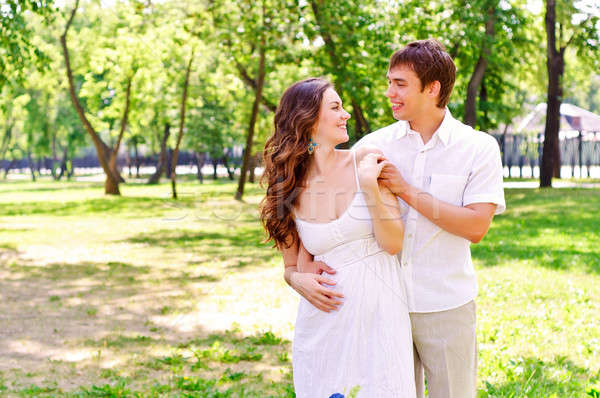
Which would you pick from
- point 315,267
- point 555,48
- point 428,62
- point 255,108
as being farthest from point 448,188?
point 555,48

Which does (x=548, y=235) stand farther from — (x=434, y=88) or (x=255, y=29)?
(x=434, y=88)

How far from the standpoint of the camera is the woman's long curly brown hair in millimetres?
2773

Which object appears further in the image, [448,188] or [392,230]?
[448,188]

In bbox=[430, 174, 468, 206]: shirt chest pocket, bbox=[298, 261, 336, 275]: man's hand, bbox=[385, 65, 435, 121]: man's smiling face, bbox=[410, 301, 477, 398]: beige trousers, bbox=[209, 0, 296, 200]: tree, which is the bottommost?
bbox=[410, 301, 477, 398]: beige trousers

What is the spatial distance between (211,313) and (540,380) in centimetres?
408

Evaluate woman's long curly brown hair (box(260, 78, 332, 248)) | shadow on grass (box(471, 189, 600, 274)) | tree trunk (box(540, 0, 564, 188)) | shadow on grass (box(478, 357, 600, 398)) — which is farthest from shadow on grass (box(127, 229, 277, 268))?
tree trunk (box(540, 0, 564, 188))

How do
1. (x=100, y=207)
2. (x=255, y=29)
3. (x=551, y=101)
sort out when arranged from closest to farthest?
(x=255, y=29) → (x=551, y=101) → (x=100, y=207)

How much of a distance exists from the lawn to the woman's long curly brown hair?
214 cm

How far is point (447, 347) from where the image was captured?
2783mm

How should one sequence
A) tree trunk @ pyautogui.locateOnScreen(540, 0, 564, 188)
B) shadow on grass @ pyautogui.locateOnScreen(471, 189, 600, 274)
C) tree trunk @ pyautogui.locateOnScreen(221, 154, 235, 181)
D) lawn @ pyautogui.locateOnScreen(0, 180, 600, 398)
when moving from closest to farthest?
lawn @ pyautogui.locateOnScreen(0, 180, 600, 398)
shadow on grass @ pyautogui.locateOnScreen(471, 189, 600, 274)
tree trunk @ pyautogui.locateOnScreen(540, 0, 564, 188)
tree trunk @ pyautogui.locateOnScreen(221, 154, 235, 181)

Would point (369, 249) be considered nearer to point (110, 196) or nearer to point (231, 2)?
point (231, 2)

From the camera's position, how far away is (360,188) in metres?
2.69

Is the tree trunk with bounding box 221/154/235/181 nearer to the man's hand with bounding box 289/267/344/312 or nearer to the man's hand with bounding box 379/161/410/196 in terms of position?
the man's hand with bounding box 289/267/344/312

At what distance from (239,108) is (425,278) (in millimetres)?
33654
